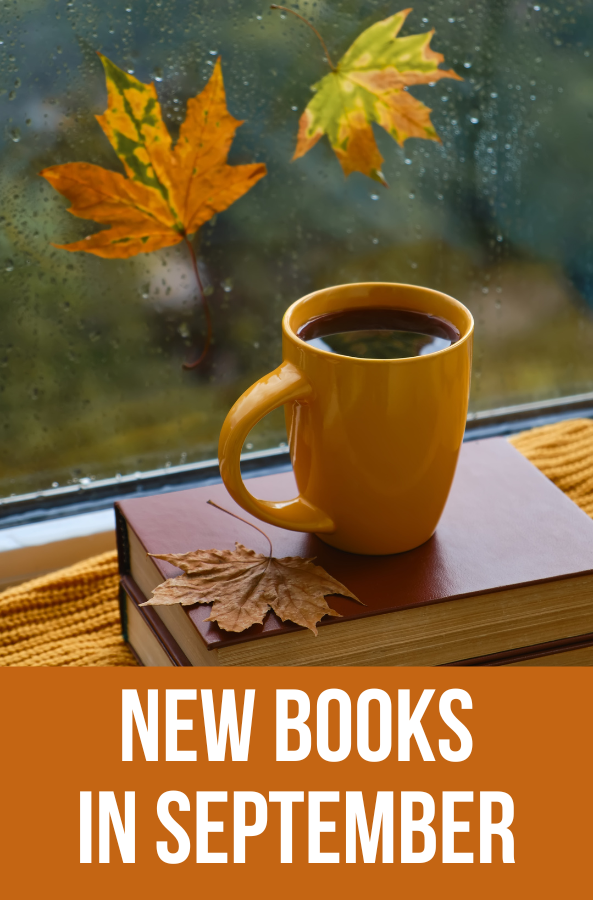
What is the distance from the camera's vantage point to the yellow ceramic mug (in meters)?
0.49

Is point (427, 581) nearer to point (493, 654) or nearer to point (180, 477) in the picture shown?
point (493, 654)

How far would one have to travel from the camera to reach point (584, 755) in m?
0.50

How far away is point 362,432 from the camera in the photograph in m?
0.50

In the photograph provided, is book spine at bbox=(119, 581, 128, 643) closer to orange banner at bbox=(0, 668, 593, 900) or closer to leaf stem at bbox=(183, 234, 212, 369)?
orange banner at bbox=(0, 668, 593, 900)

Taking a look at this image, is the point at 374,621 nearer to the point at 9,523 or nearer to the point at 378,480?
the point at 378,480

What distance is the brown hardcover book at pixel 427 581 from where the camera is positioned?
1.66 feet

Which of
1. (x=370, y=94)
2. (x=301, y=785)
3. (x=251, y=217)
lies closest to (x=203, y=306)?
(x=251, y=217)

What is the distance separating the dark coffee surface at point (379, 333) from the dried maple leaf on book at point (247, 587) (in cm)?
13

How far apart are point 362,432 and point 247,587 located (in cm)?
11

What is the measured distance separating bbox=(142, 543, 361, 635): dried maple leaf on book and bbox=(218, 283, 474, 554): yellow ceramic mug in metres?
0.03

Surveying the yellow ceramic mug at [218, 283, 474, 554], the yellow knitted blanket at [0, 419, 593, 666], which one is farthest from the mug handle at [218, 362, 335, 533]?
the yellow knitted blanket at [0, 419, 593, 666]

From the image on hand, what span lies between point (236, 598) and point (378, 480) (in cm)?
11

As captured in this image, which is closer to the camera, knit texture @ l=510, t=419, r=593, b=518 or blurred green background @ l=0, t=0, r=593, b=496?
blurred green background @ l=0, t=0, r=593, b=496

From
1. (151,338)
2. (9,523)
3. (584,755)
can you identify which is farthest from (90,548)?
(584,755)
